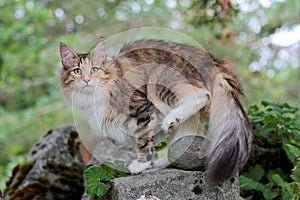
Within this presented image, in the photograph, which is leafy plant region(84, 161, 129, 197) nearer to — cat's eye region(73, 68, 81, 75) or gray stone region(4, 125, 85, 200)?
cat's eye region(73, 68, 81, 75)

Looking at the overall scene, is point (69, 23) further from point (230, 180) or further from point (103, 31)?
point (230, 180)

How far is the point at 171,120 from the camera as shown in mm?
2043

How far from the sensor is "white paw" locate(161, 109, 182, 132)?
2.04 meters

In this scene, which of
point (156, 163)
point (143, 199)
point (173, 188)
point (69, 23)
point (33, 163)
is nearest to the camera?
point (143, 199)

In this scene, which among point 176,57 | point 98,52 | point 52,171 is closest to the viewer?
point 98,52

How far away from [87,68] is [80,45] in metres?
2.90

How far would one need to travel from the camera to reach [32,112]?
5297mm

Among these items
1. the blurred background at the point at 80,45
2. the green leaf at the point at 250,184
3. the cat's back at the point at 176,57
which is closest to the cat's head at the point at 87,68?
the cat's back at the point at 176,57

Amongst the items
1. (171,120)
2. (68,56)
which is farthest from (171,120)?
(68,56)

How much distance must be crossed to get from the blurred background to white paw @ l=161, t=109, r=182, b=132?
2419 millimetres

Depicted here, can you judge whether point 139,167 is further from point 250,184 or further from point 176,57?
point 250,184

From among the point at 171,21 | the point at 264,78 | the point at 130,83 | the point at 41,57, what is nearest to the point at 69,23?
the point at 41,57

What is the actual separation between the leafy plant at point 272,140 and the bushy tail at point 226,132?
0.53 m

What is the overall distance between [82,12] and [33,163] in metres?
2.99
